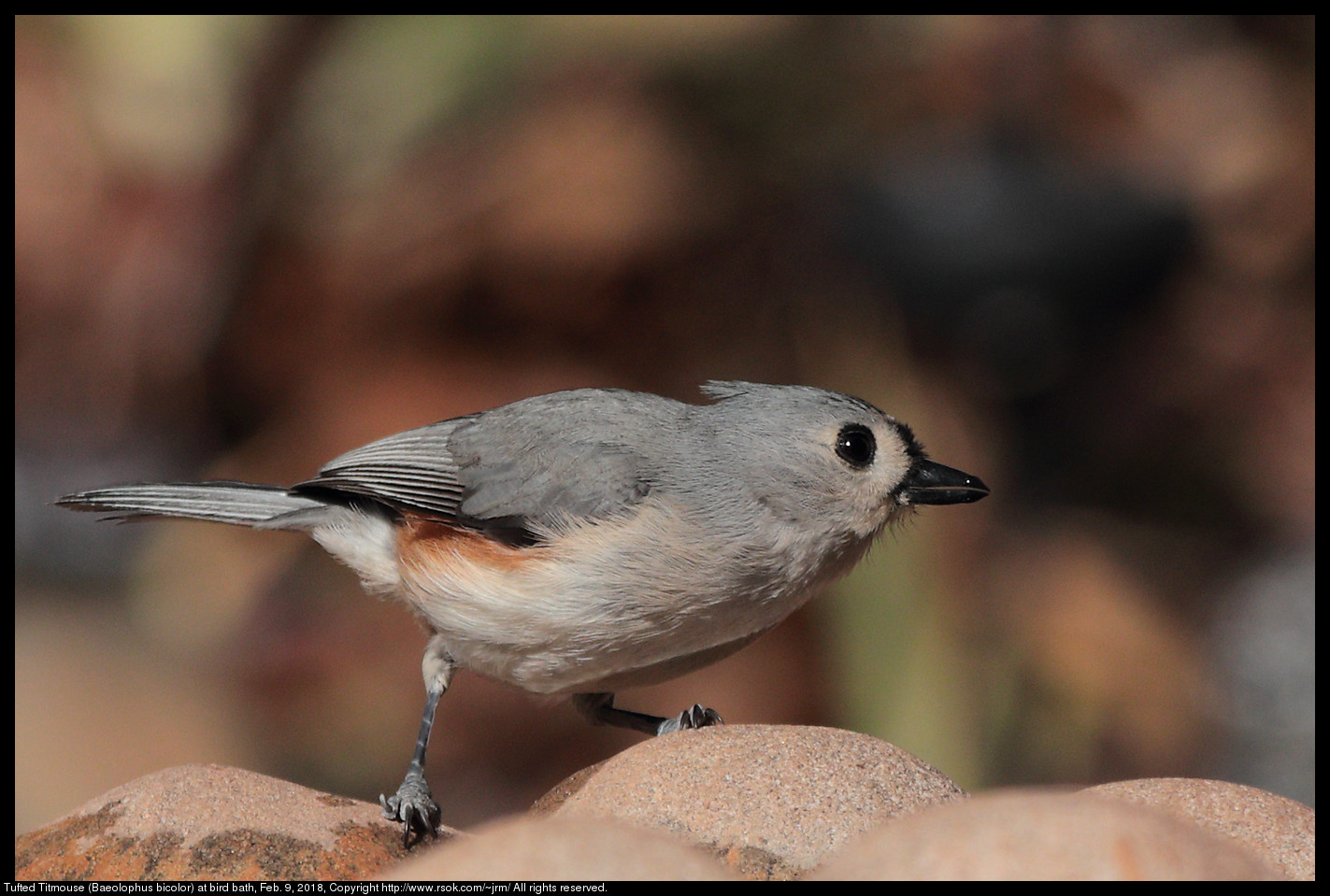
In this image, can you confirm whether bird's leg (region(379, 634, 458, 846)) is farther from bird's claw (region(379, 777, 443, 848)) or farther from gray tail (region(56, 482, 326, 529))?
gray tail (region(56, 482, 326, 529))

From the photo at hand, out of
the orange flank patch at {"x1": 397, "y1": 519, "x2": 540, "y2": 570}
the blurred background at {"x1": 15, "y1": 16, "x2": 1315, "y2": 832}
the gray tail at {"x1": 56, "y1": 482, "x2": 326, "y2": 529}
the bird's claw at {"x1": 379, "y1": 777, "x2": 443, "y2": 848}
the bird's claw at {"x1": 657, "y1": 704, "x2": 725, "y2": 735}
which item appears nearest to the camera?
the bird's claw at {"x1": 379, "y1": 777, "x2": 443, "y2": 848}

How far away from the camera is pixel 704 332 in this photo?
15.9ft

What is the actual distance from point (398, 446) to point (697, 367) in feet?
7.55

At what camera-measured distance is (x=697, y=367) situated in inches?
191

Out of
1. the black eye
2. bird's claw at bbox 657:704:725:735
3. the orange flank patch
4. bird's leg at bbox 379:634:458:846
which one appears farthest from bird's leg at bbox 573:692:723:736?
the black eye

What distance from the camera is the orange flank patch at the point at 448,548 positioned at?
7.80 feet

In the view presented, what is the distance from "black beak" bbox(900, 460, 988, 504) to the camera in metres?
2.42

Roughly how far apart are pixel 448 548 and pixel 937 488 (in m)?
1.08

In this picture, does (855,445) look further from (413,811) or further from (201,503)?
(201,503)

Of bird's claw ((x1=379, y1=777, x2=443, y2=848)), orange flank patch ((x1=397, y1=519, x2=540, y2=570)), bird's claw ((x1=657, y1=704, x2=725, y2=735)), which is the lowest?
bird's claw ((x1=379, y1=777, x2=443, y2=848))

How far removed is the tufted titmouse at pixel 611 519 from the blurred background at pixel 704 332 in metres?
1.93

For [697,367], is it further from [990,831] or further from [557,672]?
[990,831]

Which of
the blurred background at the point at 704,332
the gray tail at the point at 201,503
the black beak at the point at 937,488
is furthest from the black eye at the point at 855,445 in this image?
the blurred background at the point at 704,332

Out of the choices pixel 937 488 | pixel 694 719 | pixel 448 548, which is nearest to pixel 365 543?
pixel 448 548
